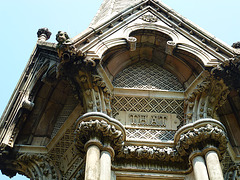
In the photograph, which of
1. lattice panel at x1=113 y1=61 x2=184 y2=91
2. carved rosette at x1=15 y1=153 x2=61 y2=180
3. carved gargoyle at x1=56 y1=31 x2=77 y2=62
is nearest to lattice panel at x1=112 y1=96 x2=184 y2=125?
lattice panel at x1=113 y1=61 x2=184 y2=91

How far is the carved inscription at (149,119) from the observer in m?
10.9

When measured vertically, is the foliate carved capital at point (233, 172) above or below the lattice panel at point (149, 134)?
below

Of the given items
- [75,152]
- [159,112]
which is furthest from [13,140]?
[159,112]

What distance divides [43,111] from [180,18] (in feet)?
15.3

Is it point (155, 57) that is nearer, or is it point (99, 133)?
point (99, 133)

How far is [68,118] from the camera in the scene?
38.5 feet

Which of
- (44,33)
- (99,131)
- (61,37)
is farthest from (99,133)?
(44,33)

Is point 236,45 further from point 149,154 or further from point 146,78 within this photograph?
point 149,154

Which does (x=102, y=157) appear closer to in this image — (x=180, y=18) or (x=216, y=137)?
(x=216, y=137)

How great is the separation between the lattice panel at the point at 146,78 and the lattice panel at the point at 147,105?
53 centimetres

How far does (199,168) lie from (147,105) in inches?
103

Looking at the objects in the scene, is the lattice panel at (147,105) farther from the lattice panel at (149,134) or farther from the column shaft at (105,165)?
the column shaft at (105,165)

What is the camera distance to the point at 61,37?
10969 mm

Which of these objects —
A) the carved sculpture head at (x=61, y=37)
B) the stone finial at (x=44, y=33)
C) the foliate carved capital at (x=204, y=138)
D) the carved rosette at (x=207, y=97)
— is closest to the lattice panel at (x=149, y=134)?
the carved rosette at (x=207, y=97)
